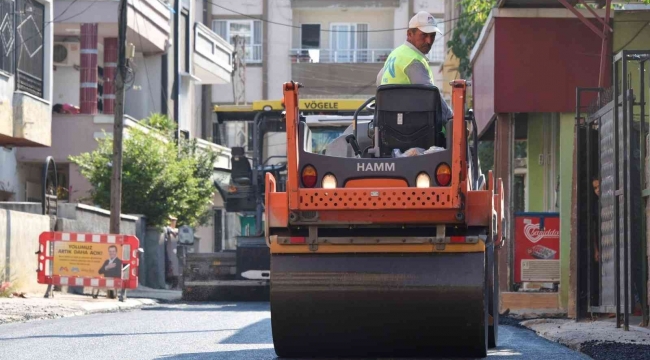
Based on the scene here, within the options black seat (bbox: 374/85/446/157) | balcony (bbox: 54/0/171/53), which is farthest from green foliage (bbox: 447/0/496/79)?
black seat (bbox: 374/85/446/157)

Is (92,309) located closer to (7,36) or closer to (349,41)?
(7,36)

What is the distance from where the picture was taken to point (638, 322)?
599 inches

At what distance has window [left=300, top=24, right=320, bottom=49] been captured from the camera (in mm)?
57062

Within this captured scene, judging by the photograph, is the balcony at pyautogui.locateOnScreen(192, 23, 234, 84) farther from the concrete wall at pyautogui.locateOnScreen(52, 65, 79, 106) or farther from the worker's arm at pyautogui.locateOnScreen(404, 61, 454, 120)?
the worker's arm at pyautogui.locateOnScreen(404, 61, 454, 120)

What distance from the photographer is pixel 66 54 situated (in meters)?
38.8

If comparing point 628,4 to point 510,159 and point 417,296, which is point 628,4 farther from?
point 417,296

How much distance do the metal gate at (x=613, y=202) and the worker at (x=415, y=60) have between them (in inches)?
133

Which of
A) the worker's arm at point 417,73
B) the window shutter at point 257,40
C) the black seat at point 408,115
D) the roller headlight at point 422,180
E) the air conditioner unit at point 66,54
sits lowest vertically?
the roller headlight at point 422,180

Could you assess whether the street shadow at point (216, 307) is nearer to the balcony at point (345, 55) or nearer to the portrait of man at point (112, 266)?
the portrait of man at point (112, 266)

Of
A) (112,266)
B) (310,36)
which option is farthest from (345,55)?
(112,266)

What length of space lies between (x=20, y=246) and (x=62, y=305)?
3.64 meters

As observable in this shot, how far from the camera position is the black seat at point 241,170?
2504 cm

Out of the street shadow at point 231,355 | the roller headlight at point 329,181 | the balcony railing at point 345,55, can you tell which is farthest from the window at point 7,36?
the balcony railing at point 345,55

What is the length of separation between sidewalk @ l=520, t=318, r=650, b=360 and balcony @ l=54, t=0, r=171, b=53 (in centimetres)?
2110
